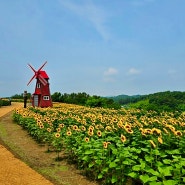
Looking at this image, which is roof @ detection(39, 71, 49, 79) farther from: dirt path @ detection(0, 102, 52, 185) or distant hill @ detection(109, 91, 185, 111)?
dirt path @ detection(0, 102, 52, 185)

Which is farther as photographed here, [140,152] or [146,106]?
[146,106]

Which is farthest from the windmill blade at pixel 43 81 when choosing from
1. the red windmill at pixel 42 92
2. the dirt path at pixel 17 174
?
the dirt path at pixel 17 174

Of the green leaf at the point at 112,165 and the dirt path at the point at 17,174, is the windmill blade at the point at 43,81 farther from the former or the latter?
the green leaf at the point at 112,165

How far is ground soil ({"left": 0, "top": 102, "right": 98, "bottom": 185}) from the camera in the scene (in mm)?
7045

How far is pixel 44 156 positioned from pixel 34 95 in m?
23.2

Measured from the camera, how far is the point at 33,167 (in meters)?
8.23

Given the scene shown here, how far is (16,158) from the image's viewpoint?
9.37 m

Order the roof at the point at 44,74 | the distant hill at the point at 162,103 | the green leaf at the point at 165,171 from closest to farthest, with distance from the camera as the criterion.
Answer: the green leaf at the point at 165,171 → the distant hill at the point at 162,103 → the roof at the point at 44,74

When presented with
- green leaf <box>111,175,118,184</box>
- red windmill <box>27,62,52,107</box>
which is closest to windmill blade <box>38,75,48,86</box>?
red windmill <box>27,62,52,107</box>

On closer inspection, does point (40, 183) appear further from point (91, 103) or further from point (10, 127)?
point (91, 103)

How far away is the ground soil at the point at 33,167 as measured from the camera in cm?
704

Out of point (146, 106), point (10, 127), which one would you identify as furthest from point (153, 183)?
point (146, 106)

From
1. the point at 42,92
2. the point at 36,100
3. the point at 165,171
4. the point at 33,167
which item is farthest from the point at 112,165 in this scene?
the point at 36,100

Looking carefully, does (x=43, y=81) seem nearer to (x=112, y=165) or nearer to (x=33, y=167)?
(x=33, y=167)
